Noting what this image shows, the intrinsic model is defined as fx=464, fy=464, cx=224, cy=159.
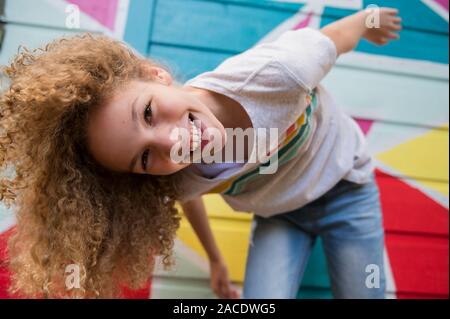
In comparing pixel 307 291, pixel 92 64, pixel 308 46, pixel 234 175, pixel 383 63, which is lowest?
pixel 307 291

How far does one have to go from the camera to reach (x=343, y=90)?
1174 mm

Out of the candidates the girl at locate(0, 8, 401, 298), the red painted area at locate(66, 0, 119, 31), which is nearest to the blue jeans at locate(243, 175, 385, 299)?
the girl at locate(0, 8, 401, 298)

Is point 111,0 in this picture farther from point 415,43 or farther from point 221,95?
point 415,43

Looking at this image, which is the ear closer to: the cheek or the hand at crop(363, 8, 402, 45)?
the cheek

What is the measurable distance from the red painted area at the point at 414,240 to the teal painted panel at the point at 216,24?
1.57 feet

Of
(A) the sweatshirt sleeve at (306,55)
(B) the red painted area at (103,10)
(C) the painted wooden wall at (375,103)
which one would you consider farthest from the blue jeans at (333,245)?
(B) the red painted area at (103,10)

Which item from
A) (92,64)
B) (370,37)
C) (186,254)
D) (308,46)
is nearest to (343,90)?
(370,37)

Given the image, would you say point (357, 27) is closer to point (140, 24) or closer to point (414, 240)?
point (140, 24)

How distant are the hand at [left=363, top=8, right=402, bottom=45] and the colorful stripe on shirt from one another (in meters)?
0.18

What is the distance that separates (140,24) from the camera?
1006 millimetres

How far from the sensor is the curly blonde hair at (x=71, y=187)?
25.8 inches

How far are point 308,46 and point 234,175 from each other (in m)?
0.25

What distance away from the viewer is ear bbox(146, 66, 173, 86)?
0.73 m

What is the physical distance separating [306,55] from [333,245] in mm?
430
